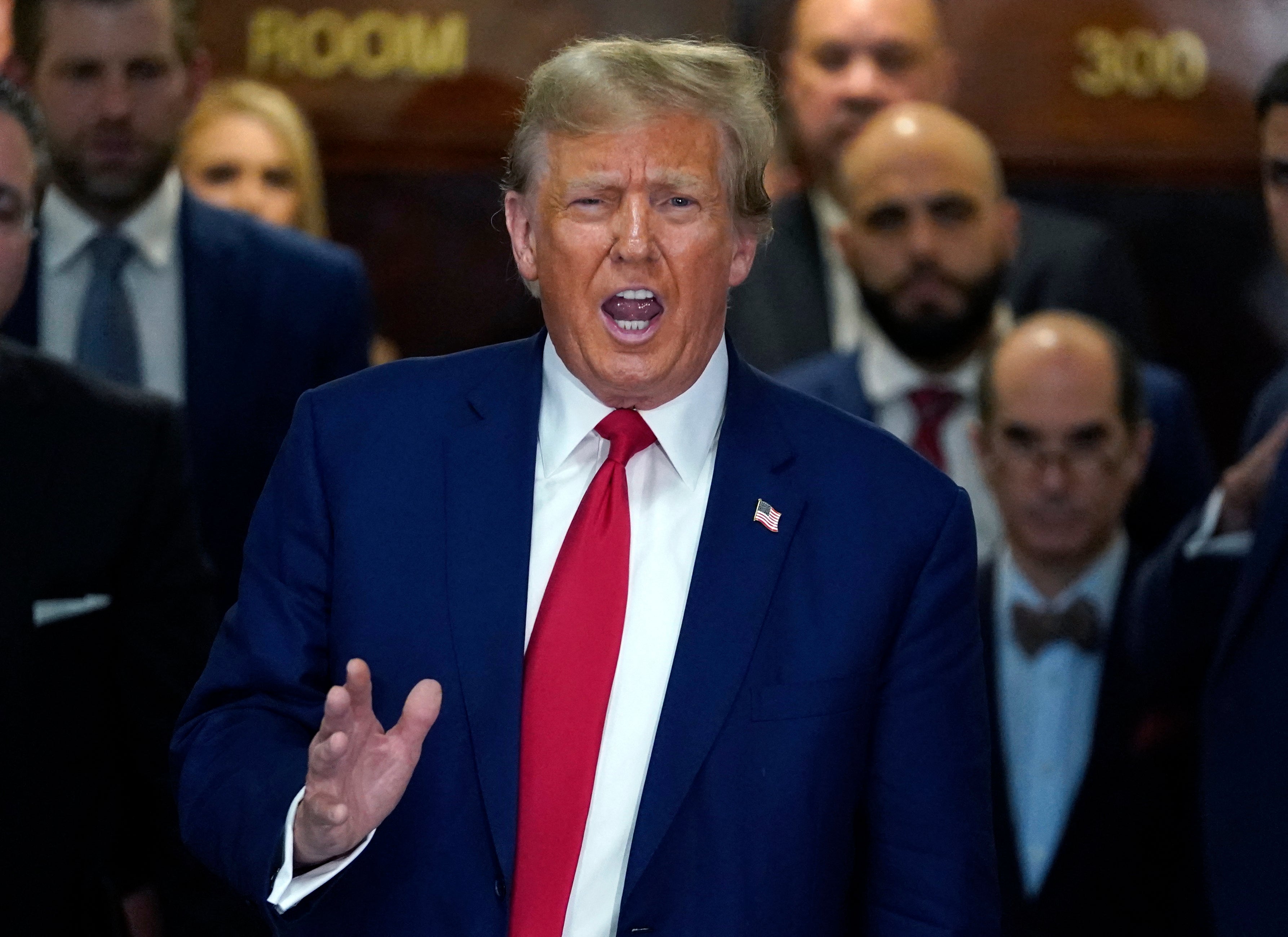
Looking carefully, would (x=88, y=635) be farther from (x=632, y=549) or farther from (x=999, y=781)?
(x=999, y=781)

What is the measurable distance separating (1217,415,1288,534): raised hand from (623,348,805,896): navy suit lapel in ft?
3.69

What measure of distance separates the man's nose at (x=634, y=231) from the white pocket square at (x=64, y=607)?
914mm

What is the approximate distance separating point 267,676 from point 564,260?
51 cm

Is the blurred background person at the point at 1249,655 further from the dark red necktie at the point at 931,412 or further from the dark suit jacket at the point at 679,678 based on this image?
the dark suit jacket at the point at 679,678

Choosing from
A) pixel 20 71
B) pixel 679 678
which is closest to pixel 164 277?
pixel 20 71

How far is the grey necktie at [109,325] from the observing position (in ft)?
10.5

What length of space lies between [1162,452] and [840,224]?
2.71 feet

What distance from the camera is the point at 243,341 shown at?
3219mm

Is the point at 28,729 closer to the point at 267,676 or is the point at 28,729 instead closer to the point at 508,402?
the point at 267,676

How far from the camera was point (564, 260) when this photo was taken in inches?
75.7

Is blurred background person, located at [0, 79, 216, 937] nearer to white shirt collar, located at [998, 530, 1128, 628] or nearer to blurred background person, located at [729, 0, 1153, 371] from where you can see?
white shirt collar, located at [998, 530, 1128, 628]

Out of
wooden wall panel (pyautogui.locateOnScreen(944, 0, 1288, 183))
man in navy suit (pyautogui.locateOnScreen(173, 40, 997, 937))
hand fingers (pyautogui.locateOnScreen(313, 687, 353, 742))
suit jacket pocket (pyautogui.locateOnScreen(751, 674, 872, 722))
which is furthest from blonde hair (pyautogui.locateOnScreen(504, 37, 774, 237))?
wooden wall panel (pyautogui.locateOnScreen(944, 0, 1288, 183))

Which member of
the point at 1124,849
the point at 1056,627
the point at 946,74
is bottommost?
the point at 1124,849

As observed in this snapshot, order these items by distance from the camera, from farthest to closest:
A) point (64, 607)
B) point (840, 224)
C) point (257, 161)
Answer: point (257, 161) → point (840, 224) → point (64, 607)
